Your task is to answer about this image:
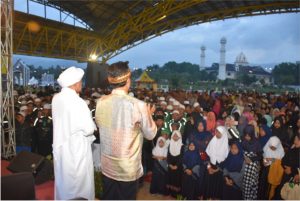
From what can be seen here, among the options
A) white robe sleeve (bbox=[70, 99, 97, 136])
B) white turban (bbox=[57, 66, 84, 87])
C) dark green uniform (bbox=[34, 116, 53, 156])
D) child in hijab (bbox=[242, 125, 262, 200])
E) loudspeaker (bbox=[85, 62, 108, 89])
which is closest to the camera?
white robe sleeve (bbox=[70, 99, 97, 136])

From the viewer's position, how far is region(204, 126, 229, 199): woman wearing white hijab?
21.1 ft

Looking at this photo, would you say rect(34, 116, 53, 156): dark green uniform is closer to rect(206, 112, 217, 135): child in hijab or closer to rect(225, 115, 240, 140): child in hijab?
rect(206, 112, 217, 135): child in hijab

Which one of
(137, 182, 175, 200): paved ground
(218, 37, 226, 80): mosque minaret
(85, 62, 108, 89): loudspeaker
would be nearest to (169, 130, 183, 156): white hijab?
(137, 182, 175, 200): paved ground

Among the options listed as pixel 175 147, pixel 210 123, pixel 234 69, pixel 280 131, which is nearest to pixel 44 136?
pixel 175 147

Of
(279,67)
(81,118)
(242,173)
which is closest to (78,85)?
(81,118)

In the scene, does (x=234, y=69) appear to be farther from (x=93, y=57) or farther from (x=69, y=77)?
(x=69, y=77)

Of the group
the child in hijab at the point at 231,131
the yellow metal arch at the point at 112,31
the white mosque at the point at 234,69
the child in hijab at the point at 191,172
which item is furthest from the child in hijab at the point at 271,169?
the white mosque at the point at 234,69

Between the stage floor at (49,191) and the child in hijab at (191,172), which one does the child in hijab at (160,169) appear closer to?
the stage floor at (49,191)

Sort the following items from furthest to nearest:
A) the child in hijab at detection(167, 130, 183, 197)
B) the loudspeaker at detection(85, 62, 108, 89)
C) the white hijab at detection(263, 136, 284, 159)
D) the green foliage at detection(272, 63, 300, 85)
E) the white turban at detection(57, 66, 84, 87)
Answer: the green foliage at detection(272, 63, 300, 85)
the loudspeaker at detection(85, 62, 108, 89)
the child in hijab at detection(167, 130, 183, 197)
the white hijab at detection(263, 136, 284, 159)
the white turban at detection(57, 66, 84, 87)

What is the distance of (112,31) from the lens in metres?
26.1

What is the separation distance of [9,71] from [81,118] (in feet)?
16.0

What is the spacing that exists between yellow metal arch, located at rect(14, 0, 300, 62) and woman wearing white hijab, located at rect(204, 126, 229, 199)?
581 inches

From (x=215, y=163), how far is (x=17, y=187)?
4152 millimetres

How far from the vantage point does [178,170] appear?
6.95 m
